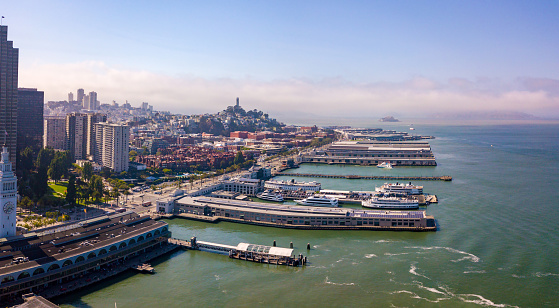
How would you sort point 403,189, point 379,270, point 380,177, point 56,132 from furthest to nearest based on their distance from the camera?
1. point 56,132
2. point 380,177
3. point 403,189
4. point 379,270

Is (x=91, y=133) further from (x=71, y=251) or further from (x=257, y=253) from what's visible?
(x=257, y=253)

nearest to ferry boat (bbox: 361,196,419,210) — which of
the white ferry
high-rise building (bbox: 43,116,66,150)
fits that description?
the white ferry

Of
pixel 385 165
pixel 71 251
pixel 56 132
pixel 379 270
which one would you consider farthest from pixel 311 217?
pixel 56 132

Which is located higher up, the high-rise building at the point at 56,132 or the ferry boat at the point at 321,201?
the high-rise building at the point at 56,132

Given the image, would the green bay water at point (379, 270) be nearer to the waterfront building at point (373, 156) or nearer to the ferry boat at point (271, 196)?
the ferry boat at point (271, 196)

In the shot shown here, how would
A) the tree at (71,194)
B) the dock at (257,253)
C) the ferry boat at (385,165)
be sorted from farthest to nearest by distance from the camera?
the ferry boat at (385,165) < the tree at (71,194) < the dock at (257,253)

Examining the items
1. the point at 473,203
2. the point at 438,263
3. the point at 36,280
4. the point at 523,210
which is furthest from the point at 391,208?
the point at 36,280

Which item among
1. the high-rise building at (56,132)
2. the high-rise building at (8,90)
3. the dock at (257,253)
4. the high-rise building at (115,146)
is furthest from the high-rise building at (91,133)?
the dock at (257,253)
